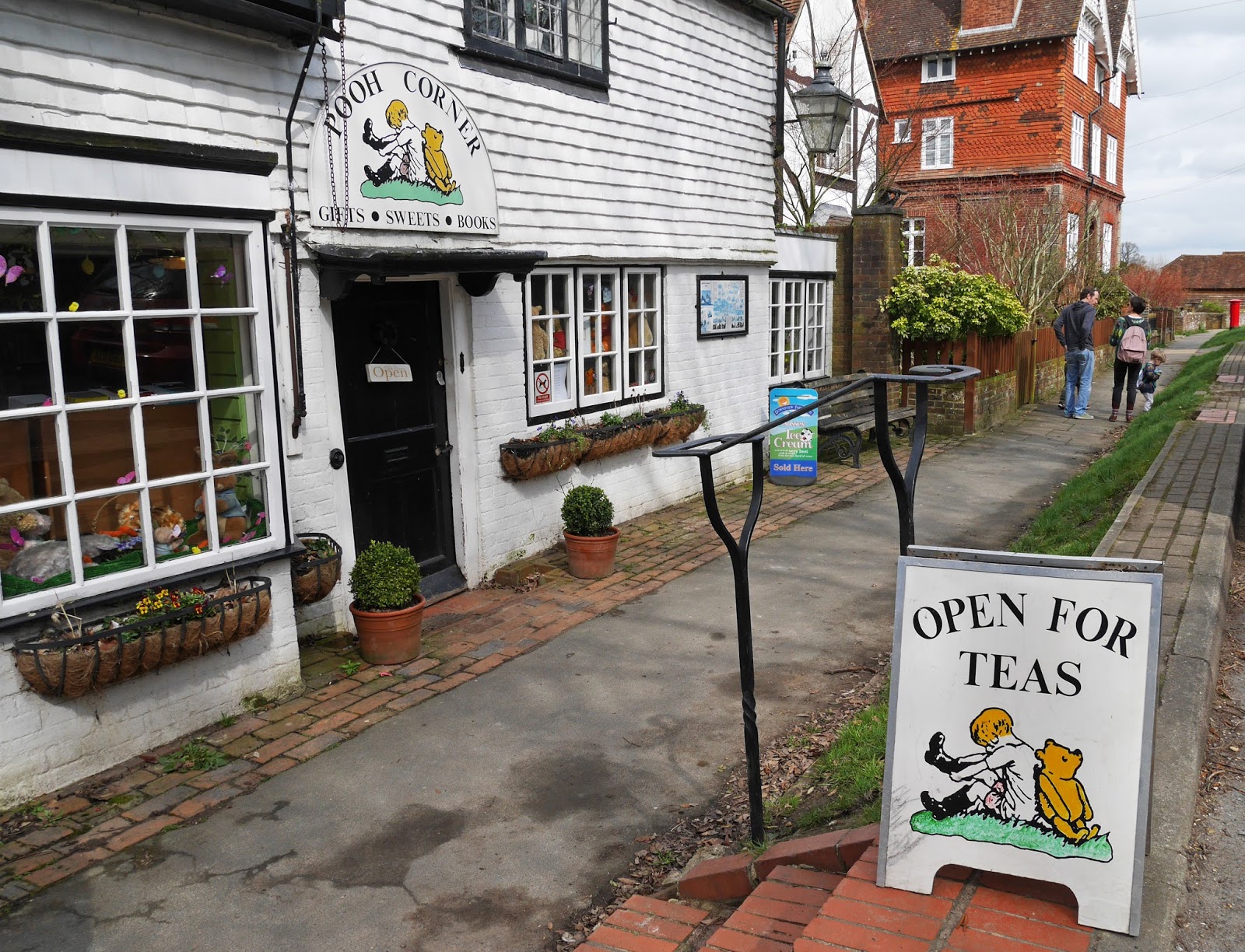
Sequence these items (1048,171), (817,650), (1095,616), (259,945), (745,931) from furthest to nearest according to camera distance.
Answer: (1048,171), (817,650), (259,945), (745,931), (1095,616)

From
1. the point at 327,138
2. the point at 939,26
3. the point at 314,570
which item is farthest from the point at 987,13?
the point at 314,570

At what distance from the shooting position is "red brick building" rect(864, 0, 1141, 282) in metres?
32.9

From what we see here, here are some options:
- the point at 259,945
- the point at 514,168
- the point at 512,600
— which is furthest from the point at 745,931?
the point at 514,168

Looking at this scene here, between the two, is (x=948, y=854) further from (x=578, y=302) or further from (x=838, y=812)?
(x=578, y=302)

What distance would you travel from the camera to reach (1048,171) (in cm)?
3306

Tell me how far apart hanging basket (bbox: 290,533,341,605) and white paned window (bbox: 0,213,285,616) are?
28cm

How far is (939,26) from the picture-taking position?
34.7m

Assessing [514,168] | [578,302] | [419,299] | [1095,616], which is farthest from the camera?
[578,302]

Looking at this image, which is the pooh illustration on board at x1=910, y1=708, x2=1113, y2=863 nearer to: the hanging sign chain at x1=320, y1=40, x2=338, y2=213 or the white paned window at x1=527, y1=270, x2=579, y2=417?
the hanging sign chain at x1=320, y1=40, x2=338, y2=213

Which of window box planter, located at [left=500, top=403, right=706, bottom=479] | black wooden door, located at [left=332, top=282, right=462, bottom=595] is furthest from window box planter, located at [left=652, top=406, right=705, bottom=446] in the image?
black wooden door, located at [left=332, top=282, right=462, bottom=595]

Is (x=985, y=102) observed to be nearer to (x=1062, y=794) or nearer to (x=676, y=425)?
(x=676, y=425)

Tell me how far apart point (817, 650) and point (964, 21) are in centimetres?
3337

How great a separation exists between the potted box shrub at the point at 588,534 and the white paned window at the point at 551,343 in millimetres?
920

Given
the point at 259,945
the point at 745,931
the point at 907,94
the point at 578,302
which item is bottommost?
the point at 259,945
